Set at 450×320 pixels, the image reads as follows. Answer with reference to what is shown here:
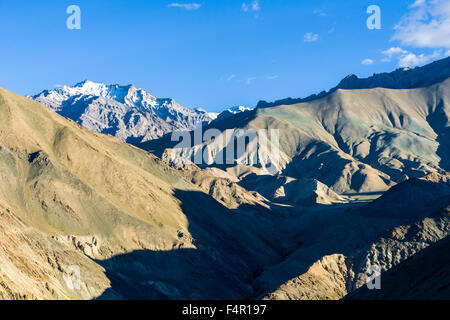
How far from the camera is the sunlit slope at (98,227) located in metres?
63.8

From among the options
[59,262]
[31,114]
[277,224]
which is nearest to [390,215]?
[277,224]

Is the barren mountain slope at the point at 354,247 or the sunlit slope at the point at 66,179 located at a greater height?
the sunlit slope at the point at 66,179

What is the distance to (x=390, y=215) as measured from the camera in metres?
109

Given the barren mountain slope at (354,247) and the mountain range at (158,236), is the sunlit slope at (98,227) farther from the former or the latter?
the barren mountain slope at (354,247)

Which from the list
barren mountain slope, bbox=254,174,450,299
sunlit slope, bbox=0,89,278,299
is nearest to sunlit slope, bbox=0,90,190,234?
sunlit slope, bbox=0,89,278,299

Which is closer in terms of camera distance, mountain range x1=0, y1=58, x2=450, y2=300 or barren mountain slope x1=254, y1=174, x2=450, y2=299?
mountain range x1=0, y1=58, x2=450, y2=300

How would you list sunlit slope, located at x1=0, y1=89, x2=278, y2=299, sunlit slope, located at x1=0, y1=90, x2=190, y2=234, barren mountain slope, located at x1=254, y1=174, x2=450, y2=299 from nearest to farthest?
sunlit slope, located at x1=0, y1=89, x2=278, y2=299 < barren mountain slope, located at x1=254, y1=174, x2=450, y2=299 < sunlit slope, located at x1=0, y1=90, x2=190, y2=234

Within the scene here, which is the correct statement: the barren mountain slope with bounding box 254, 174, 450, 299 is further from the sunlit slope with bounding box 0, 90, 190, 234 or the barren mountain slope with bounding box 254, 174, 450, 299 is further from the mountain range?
the sunlit slope with bounding box 0, 90, 190, 234

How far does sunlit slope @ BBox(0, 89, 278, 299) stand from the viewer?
63.8 m

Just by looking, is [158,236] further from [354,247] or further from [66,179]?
[354,247]

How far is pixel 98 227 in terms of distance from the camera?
81812 mm

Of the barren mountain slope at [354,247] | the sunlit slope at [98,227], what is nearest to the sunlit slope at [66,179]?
the sunlit slope at [98,227]

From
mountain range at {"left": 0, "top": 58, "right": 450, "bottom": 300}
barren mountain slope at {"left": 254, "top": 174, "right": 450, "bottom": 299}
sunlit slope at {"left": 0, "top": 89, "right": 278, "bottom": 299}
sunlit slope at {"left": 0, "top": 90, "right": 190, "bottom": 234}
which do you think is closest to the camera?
mountain range at {"left": 0, "top": 58, "right": 450, "bottom": 300}

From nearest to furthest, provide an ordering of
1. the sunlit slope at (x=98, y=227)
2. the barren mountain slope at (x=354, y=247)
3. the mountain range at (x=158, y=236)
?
the mountain range at (x=158, y=236) → the sunlit slope at (x=98, y=227) → the barren mountain slope at (x=354, y=247)
